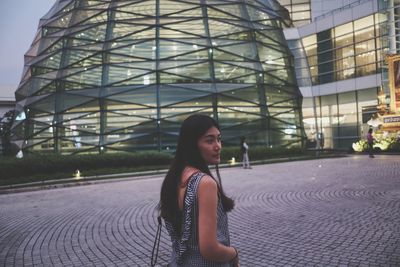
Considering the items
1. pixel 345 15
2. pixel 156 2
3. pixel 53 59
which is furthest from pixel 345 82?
pixel 53 59

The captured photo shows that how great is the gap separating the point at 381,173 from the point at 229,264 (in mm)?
13880

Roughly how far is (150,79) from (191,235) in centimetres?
2423

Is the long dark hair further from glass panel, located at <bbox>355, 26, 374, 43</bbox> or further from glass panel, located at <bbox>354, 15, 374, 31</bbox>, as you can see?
glass panel, located at <bbox>354, 15, 374, 31</bbox>

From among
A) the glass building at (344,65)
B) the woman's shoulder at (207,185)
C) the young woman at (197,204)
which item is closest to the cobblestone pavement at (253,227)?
the young woman at (197,204)

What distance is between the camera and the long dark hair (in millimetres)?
2270

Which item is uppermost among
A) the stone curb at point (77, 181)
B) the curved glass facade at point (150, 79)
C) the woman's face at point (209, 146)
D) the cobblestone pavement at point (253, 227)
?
the curved glass facade at point (150, 79)

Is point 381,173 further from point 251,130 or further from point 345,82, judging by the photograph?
point 345,82

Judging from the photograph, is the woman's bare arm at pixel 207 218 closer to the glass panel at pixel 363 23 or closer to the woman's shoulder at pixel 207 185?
the woman's shoulder at pixel 207 185

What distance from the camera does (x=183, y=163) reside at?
7.67 feet

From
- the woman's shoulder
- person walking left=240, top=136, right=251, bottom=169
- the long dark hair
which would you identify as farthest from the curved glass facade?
the woman's shoulder

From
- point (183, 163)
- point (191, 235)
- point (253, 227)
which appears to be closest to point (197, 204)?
point (191, 235)

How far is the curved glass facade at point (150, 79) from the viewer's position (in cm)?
2488

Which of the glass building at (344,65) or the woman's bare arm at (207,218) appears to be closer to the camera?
the woman's bare arm at (207,218)

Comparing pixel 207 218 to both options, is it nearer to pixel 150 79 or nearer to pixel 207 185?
pixel 207 185
